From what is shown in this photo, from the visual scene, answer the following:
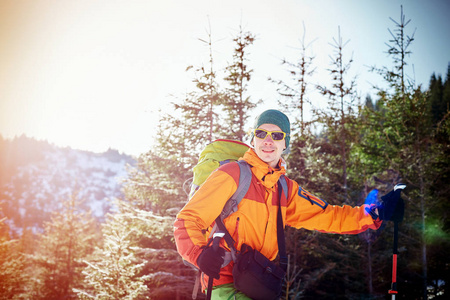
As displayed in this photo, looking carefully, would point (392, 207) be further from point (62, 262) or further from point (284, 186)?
point (62, 262)

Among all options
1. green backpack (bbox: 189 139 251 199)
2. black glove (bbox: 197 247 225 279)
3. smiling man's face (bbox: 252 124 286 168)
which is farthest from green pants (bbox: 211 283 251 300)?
smiling man's face (bbox: 252 124 286 168)

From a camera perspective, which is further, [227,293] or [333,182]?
[333,182]

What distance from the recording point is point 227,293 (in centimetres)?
249

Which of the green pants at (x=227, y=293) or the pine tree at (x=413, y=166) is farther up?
the pine tree at (x=413, y=166)

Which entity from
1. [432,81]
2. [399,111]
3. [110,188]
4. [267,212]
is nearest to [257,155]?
[267,212]

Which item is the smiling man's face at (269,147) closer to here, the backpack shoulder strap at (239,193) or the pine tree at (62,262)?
the backpack shoulder strap at (239,193)

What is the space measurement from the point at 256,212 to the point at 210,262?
63 centimetres

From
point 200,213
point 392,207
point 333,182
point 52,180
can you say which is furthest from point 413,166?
point 52,180

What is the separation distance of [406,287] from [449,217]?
3.78 meters

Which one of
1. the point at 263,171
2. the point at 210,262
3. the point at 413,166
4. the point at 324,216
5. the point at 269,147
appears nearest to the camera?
the point at 210,262

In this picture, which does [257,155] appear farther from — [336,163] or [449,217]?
[449,217]

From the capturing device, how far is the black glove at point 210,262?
2.23 metres

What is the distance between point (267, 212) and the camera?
2688 mm

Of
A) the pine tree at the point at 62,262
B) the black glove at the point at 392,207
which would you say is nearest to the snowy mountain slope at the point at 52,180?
the pine tree at the point at 62,262
